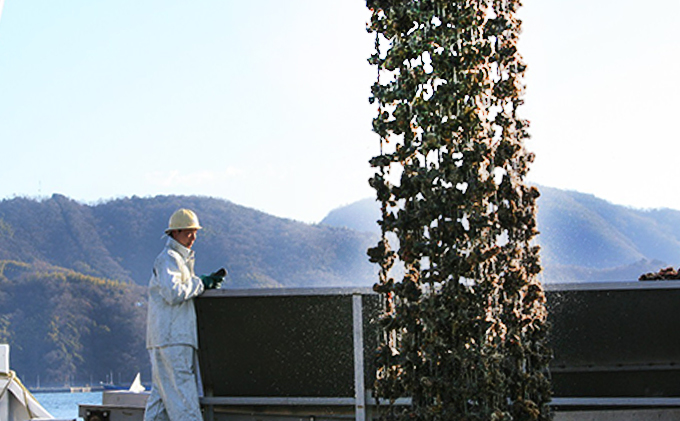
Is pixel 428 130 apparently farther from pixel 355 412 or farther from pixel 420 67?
pixel 355 412

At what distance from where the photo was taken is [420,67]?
486 cm

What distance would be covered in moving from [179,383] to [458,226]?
2.85m

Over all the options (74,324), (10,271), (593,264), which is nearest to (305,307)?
(74,324)

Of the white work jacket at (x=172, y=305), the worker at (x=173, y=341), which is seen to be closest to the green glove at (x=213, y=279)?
the worker at (x=173, y=341)

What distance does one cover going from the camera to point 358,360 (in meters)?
6.28

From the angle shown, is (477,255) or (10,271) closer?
(477,255)

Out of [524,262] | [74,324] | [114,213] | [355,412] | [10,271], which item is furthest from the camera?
[114,213]

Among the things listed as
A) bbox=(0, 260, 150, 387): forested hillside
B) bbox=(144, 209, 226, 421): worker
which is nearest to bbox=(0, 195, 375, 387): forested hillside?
bbox=(0, 260, 150, 387): forested hillside

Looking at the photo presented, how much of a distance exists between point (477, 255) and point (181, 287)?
8.94 feet

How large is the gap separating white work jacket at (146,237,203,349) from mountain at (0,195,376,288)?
14359 centimetres

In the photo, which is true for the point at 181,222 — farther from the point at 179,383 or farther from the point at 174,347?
the point at 179,383

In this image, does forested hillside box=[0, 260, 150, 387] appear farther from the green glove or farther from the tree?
the tree

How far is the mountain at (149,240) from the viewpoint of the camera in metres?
156

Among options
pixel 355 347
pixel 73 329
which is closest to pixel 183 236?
pixel 355 347
